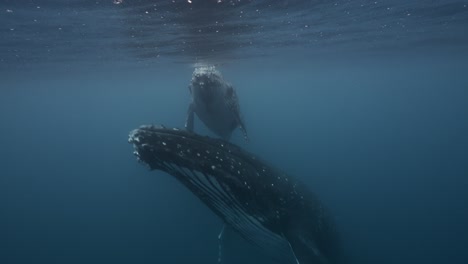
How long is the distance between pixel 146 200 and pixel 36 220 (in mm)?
18742

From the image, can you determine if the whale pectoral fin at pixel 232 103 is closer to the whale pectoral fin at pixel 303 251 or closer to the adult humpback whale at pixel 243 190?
the adult humpback whale at pixel 243 190

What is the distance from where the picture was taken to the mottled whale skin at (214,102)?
12.4 metres

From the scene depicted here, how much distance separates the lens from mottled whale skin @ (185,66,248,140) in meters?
12.4

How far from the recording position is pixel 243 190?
5395 mm

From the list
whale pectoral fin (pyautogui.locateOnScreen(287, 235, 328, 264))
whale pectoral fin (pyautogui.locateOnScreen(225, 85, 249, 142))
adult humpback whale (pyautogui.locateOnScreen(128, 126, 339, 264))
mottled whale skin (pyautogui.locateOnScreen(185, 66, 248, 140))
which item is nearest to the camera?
adult humpback whale (pyautogui.locateOnScreen(128, 126, 339, 264))

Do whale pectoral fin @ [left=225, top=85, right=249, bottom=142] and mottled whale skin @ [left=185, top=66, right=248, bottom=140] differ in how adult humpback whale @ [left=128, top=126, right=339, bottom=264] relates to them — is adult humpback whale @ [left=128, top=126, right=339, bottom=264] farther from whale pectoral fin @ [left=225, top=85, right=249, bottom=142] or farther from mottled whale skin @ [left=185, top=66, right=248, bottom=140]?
whale pectoral fin @ [left=225, top=85, right=249, bottom=142]

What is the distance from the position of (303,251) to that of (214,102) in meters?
7.64

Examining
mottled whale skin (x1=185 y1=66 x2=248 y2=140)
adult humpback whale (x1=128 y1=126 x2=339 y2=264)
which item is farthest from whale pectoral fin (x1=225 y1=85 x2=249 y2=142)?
adult humpback whale (x1=128 y1=126 x2=339 y2=264)

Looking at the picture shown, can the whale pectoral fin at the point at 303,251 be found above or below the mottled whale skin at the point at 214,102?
below

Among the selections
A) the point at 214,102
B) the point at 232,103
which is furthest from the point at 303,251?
the point at 232,103

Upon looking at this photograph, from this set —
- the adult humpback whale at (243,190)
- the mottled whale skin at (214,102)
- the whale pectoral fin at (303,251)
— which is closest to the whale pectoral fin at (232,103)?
the mottled whale skin at (214,102)

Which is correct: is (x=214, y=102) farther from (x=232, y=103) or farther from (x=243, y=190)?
(x=243, y=190)

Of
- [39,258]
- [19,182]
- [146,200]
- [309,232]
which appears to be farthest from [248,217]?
[19,182]

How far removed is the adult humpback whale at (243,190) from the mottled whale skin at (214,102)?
564 cm
